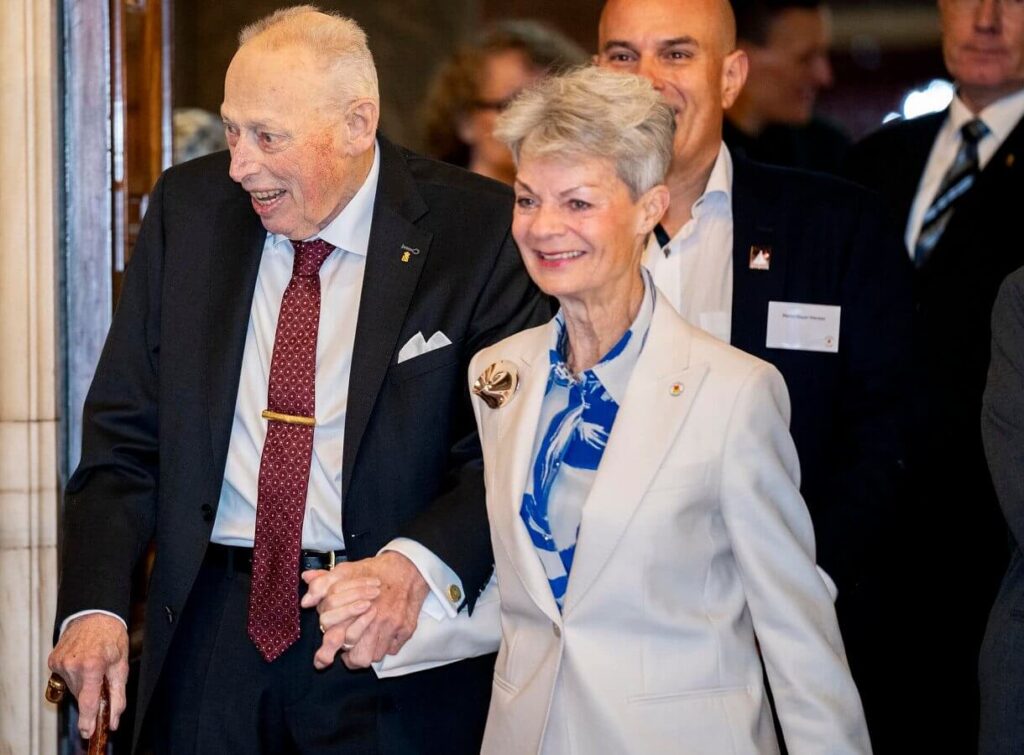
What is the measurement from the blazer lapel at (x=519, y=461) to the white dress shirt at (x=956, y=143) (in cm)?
166

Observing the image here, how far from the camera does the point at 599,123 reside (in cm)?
233

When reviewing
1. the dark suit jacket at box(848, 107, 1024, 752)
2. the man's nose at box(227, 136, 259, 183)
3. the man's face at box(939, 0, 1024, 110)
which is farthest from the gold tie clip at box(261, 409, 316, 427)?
the man's face at box(939, 0, 1024, 110)

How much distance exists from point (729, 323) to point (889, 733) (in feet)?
4.53

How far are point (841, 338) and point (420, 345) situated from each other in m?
1.03

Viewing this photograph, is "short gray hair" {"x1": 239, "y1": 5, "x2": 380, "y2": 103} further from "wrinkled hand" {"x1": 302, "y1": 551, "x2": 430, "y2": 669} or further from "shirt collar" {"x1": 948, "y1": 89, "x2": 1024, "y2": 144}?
"shirt collar" {"x1": 948, "y1": 89, "x2": 1024, "y2": 144}

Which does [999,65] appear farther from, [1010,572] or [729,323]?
[1010,572]

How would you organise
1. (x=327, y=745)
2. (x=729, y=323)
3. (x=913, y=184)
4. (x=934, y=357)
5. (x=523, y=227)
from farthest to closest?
1. (x=913, y=184)
2. (x=934, y=357)
3. (x=729, y=323)
4. (x=327, y=745)
5. (x=523, y=227)

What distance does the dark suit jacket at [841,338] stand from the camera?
3.11 meters

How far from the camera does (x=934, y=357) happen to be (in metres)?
3.59

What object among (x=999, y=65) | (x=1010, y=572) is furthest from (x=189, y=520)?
(x=999, y=65)

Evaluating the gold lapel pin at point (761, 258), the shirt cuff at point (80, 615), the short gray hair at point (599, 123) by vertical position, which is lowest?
the shirt cuff at point (80, 615)

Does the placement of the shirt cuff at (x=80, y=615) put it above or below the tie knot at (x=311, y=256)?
below

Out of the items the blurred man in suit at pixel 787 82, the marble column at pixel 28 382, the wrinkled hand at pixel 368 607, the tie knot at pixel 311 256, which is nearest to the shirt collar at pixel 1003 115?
the blurred man in suit at pixel 787 82

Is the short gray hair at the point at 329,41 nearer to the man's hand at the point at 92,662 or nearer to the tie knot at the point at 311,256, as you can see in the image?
the tie knot at the point at 311,256
